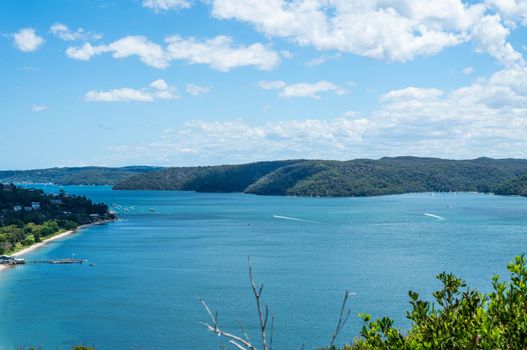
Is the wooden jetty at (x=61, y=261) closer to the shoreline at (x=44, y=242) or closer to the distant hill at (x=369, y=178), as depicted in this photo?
the shoreline at (x=44, y=242)

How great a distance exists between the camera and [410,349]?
5441 millimetres

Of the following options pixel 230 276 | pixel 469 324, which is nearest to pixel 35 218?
pixel 230 276

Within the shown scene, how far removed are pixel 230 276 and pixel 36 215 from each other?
39861mm

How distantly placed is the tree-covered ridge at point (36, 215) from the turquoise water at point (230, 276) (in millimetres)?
3335

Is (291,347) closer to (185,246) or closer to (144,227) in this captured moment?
(185,246)

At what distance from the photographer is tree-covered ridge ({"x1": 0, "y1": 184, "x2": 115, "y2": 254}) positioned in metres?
62.3

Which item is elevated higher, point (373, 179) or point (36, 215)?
point (373, 179)

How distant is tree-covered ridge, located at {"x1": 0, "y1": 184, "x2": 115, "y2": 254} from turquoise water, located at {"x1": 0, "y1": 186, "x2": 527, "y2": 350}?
10.9ft

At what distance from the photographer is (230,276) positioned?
4450cm

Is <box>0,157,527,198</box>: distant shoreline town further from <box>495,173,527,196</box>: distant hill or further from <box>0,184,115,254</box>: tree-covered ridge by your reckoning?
<box>0,184,115,254</box>: tree-covered ridge

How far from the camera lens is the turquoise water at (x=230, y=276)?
30547 millimetres

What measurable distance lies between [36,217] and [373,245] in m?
42.4

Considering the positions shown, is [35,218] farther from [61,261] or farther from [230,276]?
[230,276]

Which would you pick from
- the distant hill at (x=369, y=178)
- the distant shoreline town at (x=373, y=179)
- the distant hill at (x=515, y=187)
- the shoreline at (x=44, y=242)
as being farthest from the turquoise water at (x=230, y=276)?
the distant hill at (x=369, y=178)
